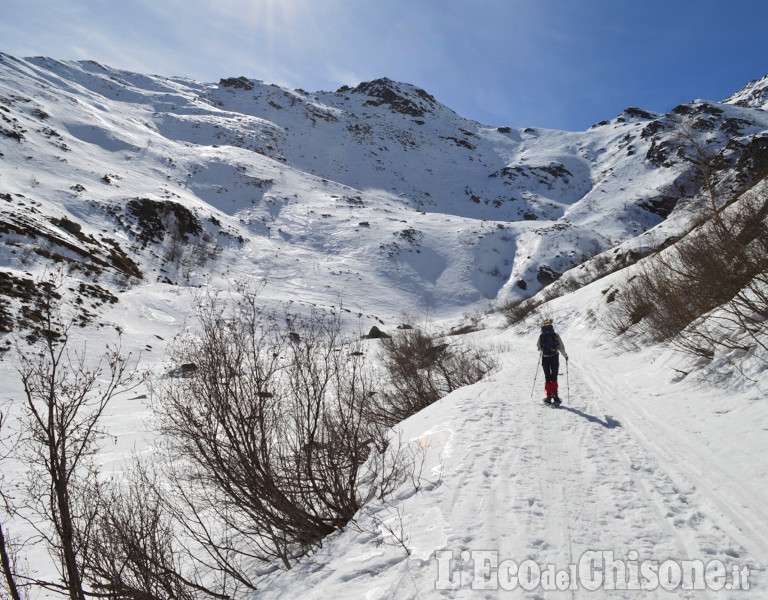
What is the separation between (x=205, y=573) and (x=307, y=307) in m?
29.0

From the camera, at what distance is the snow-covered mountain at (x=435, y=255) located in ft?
11.9

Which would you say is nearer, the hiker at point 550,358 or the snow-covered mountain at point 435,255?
the snow-covered mountain at point 435,255

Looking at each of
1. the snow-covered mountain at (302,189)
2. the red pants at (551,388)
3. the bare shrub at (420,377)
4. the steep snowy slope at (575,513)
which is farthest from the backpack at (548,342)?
the snow-covered mountain at (302,189)

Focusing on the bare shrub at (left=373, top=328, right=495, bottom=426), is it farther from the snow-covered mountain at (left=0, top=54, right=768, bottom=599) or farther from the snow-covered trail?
the snow-covered trail

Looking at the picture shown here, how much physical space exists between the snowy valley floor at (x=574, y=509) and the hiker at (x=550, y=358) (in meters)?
1.02

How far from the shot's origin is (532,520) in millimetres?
3611

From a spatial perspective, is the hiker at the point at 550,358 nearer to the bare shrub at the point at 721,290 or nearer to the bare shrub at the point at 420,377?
the bare shrub at the point at 721,290

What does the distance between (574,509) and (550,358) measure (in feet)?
→ 15.5

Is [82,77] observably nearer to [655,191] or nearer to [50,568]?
[50,568]

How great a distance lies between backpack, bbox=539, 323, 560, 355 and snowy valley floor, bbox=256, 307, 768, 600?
1788 millimetres

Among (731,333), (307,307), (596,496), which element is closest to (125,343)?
(307,307)

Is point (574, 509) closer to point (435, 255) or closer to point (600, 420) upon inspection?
point (600, 420)

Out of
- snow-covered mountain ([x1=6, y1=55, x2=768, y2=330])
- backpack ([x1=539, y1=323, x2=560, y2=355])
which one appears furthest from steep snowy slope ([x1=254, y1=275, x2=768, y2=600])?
snow-covered mountain ([x1=6, y1=55, x2=768, y2=330])

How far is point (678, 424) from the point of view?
569cm
